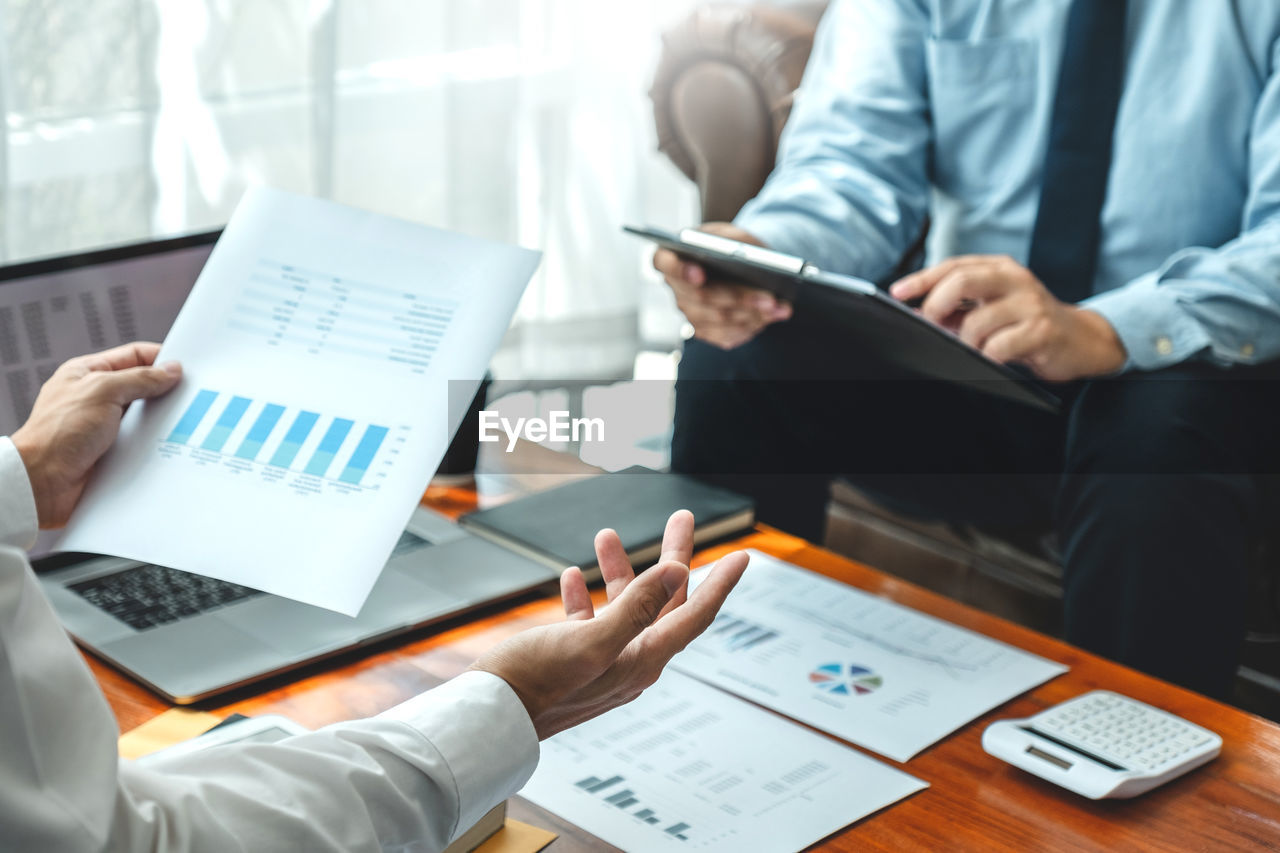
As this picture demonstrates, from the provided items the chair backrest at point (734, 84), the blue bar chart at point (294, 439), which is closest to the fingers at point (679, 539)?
the blue bar chart at point (294, 439)

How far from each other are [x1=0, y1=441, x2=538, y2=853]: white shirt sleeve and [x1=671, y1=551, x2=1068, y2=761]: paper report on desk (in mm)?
325

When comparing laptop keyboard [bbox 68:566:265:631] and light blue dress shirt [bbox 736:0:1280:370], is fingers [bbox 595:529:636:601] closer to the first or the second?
laptop keyboard [bbox 68:566:265:631]

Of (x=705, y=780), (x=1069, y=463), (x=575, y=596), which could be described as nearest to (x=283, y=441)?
(x=575, y=596)

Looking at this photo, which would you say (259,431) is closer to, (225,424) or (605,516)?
(225,424)

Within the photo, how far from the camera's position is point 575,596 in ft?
2.72

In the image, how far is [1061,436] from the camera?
149cm

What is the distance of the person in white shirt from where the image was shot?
548 mm

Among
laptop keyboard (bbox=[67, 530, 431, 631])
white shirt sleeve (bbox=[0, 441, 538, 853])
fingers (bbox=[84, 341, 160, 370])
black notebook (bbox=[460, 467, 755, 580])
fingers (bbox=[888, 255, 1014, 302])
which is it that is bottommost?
laptop keyboard (bbox=[67, 530, 431, 631])

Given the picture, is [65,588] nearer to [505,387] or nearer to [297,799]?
[297,799]

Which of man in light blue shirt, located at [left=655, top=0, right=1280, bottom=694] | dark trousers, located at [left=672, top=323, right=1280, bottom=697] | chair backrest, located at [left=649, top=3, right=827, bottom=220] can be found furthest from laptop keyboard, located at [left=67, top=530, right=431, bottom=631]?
chair backrest, located at [left=649, top=3, right=827, bottom=220]

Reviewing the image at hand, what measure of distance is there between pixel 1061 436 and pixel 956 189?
1.34 ft

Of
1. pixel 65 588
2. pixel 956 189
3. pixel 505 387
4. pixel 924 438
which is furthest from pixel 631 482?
pixel 505 387

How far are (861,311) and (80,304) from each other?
0.72 meters

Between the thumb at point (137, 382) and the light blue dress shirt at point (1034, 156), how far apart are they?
838mm
